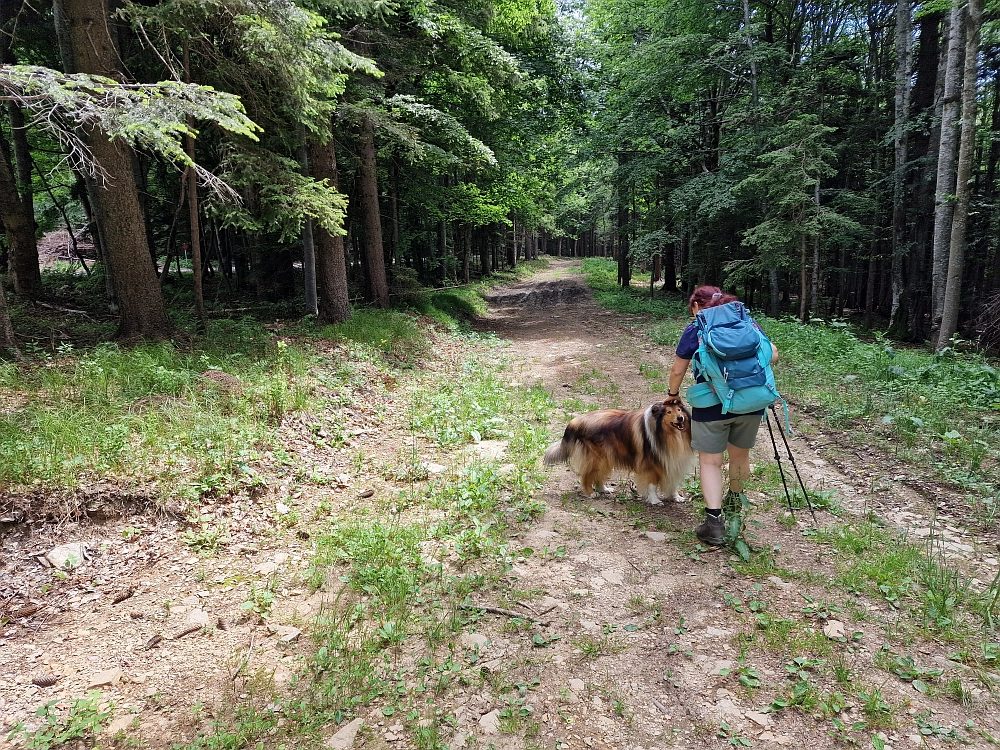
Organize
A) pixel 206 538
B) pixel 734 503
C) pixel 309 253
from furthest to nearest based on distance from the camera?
pixel 309 253 → pixel 734 503 → pixel 206 538

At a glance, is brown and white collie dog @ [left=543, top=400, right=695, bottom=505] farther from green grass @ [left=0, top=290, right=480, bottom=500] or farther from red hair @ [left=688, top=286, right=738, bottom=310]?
green grass @ [left=0, top=290, right=480, bottom=500]

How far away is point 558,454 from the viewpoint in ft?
16.8

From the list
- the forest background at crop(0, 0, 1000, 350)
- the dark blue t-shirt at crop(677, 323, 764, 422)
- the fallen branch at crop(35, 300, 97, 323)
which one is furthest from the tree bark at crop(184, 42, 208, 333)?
the dark blue t-shirt at crop(677, 323, 764, 422)

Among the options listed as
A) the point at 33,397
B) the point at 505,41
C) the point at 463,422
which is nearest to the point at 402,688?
the point at 463,422

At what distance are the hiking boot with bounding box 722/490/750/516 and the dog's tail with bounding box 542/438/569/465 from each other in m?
1.53

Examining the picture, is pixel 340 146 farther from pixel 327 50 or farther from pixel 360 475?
pixel 360 475

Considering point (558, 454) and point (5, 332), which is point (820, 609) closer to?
point (558, 454)

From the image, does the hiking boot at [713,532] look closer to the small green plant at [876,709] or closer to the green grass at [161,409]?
the small green plant at [876,709]

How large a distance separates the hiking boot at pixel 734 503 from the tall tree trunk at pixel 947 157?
9.80 meters

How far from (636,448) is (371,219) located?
10185 millimetres

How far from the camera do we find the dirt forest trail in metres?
2.49

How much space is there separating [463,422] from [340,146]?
30.0ft

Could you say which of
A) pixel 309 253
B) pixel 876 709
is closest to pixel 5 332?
pixel 309 253

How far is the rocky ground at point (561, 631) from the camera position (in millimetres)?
2510
